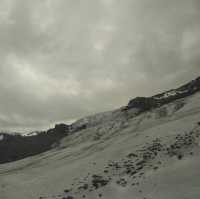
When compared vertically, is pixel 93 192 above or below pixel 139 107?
below

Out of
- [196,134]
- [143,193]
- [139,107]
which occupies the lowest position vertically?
[143,193]

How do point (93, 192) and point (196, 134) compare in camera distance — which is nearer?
point (93, 192)

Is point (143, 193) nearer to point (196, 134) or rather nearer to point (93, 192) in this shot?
point (93, 192)

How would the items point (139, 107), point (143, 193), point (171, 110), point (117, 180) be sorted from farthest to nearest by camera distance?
point (139, 107), point (171, 110), point (117, 180), point (143, 193)

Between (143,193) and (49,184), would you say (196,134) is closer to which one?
(143,193)

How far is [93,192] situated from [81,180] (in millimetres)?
6240

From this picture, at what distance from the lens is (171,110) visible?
119438 millimetres

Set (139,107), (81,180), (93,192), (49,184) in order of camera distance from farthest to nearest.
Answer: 1. (139,107)
2. (49,184)
3. (81,180)
4. (93,192)

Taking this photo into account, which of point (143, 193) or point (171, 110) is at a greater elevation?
point (171, 110)

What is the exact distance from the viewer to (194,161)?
83.1ft

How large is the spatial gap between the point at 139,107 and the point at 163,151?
489 feet

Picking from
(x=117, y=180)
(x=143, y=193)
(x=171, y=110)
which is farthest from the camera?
(x=171, y=110)

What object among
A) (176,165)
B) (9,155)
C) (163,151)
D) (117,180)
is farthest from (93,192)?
(9,155)

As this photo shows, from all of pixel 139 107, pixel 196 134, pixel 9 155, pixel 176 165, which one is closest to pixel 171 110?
pixel 139 107
